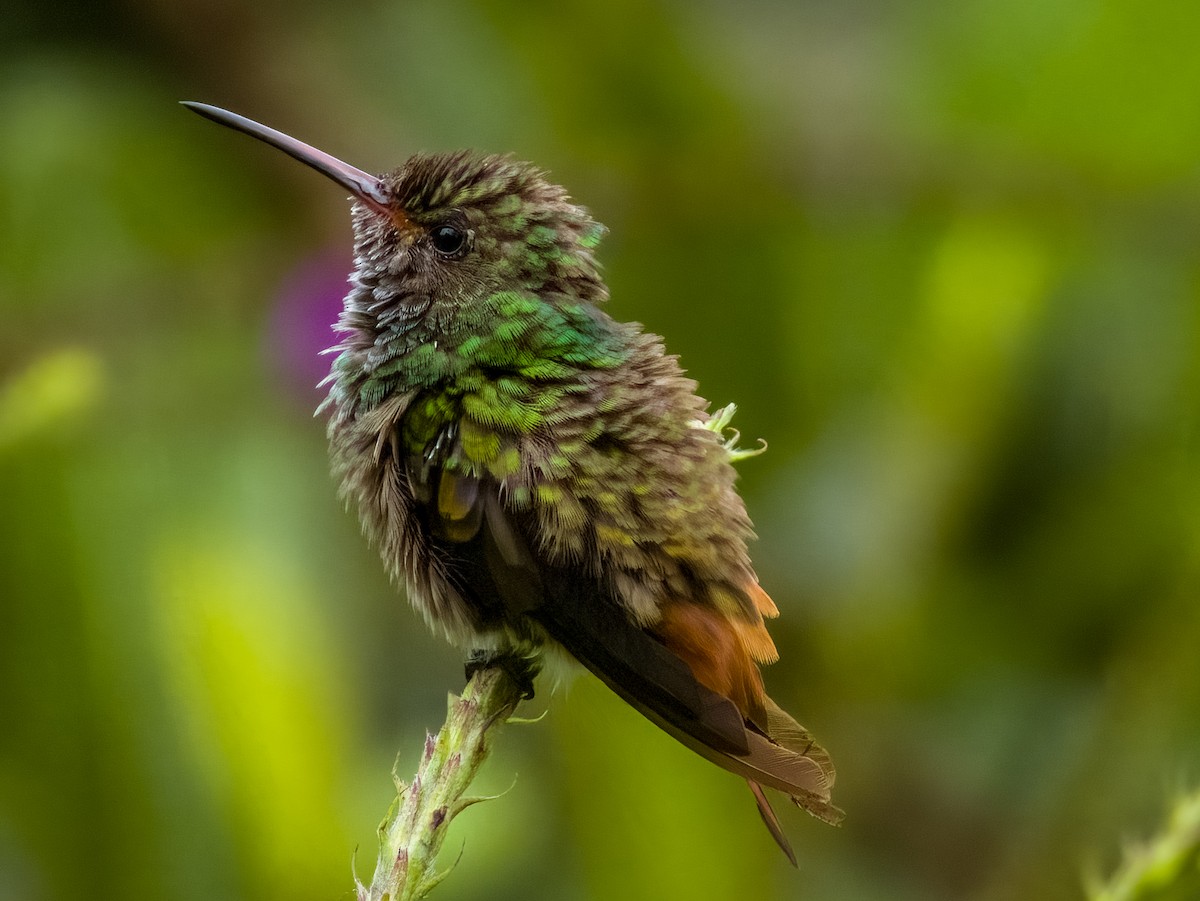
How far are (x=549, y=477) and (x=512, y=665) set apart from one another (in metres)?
0.32

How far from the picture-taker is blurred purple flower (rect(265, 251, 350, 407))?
9.37 feet

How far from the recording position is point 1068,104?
3.49m

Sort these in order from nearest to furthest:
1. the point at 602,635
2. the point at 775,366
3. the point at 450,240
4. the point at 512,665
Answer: the point at 602,635 < the point at 512,665 < the point at 450,240 < the point at 775,366

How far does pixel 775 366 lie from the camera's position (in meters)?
3.43

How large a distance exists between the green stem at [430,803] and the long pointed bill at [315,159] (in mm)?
873

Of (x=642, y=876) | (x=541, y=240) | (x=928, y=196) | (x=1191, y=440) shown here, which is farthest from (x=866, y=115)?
(x=642, y=876)

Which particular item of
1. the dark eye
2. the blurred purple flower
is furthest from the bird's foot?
the blurred purple flower

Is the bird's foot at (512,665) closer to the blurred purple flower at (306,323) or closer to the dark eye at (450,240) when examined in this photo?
the dark eye at (450,240)

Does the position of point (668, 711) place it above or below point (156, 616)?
above

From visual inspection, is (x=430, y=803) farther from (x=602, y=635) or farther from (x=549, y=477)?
(x=549, y=477)

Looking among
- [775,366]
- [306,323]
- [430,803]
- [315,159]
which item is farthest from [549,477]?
[775,366]

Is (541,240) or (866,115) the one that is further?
(866,115)

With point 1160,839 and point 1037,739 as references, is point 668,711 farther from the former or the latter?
point 1037,739

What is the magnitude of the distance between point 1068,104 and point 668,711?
246 centimetres
